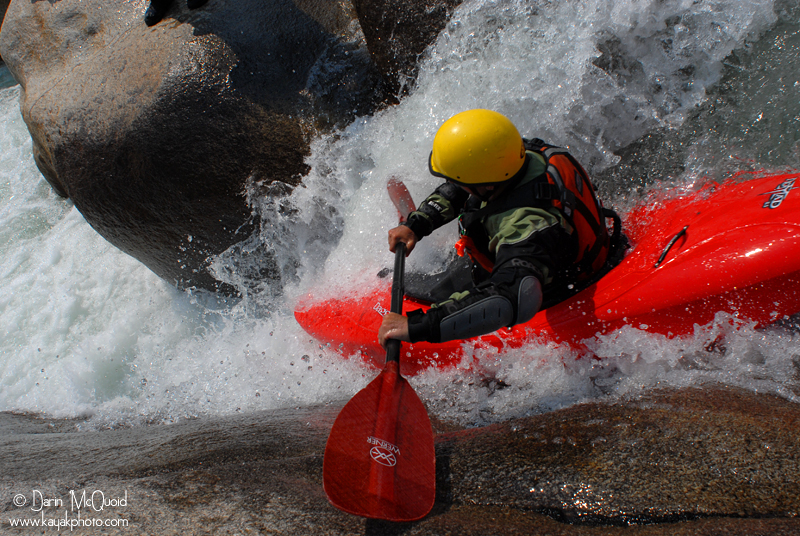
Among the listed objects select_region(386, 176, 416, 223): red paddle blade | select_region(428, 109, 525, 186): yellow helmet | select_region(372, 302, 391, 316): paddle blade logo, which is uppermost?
select_region(428, 109, 525, 186): yellow helmet

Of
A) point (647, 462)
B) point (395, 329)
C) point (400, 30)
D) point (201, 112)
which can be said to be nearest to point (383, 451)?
point (395, 329)

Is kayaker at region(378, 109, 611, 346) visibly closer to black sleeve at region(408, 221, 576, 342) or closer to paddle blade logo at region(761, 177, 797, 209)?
black sleeve at region(408, 221, 576, 342)

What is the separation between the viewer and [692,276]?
219cm

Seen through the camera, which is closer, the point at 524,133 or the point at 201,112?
the point at 524,133

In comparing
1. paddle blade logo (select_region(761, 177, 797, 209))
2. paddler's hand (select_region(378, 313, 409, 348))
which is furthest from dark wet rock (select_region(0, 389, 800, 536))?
paddle blade logo (select_region(761, 177, 797, 209))

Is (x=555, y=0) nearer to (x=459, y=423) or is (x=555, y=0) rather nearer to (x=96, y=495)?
(x=459, y=423)

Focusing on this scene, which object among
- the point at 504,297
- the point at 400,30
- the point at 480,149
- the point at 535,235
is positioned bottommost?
the point at 504,297

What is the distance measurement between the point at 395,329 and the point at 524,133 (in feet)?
7.56

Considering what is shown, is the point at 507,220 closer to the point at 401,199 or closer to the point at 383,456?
the point at 383,456

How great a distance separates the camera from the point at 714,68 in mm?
3533

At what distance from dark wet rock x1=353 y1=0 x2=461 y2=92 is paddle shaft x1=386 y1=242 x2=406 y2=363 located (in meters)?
2.07

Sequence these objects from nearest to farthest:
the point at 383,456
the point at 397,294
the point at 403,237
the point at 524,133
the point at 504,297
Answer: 1. the point at 383,456
2. the point at 504,297
3. the point at 397,294
4. the point at 403,237
5. the point at 524,133

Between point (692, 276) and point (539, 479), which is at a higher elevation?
point (692, 276)

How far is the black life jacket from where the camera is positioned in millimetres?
2191
